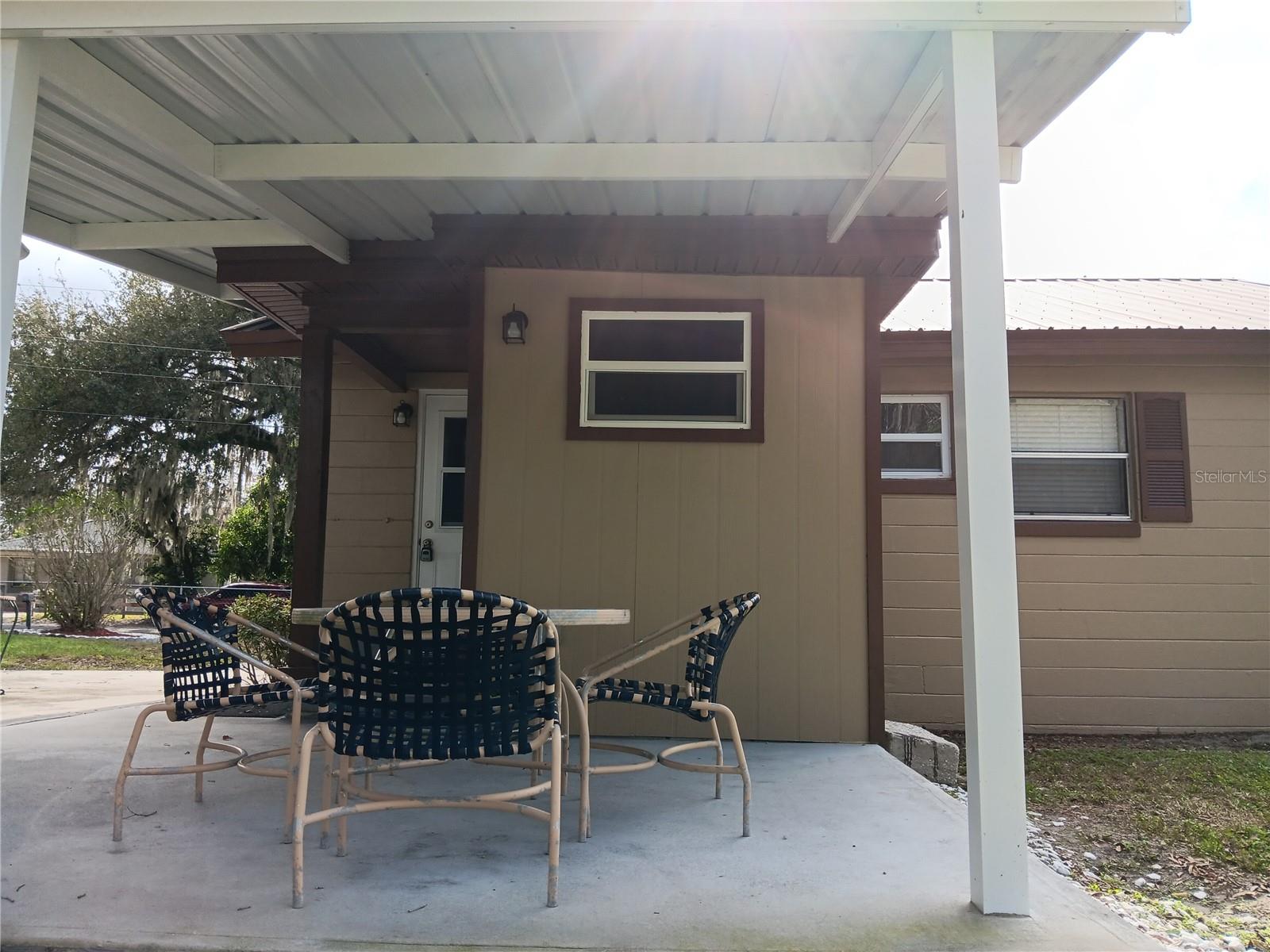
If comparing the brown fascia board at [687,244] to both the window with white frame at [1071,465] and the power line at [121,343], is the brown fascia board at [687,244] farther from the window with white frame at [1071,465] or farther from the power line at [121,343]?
the power line at [121,343]

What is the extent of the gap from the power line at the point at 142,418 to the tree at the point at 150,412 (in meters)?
0.02

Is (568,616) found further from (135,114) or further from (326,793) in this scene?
(135,114)

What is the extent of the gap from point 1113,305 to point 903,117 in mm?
4998

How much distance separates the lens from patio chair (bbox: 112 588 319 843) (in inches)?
107

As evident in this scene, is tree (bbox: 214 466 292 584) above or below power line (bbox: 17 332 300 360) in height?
below

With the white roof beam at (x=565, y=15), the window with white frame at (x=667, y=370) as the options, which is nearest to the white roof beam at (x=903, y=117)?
the white roof beam at (x=565, y=15)

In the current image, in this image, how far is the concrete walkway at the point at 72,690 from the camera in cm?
677

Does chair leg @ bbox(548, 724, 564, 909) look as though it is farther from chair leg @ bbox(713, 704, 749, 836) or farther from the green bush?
the green bush

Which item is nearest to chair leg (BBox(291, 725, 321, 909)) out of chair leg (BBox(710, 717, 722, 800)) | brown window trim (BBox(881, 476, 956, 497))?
chair leg (BBox(710, 717, 722, 800))

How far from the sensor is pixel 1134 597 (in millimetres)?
6215

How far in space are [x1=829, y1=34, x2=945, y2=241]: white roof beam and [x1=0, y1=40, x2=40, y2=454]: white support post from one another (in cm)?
241

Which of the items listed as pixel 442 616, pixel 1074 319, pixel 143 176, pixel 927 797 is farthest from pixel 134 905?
pixel 1074 319

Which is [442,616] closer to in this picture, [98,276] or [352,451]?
[352,451]

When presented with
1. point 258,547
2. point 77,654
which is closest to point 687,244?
point 77,654
